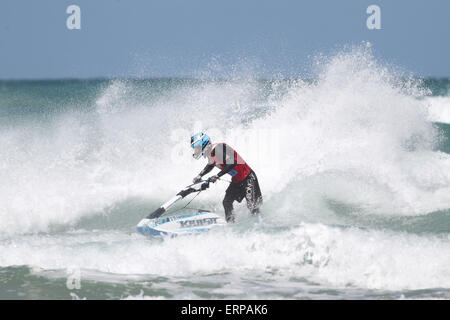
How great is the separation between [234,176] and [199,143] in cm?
88

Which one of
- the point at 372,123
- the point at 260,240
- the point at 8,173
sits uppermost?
the point at 372,123

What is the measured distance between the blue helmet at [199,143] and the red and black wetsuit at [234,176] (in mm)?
145

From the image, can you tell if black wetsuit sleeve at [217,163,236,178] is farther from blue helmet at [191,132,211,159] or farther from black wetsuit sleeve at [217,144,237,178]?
blue helmet at [191,132,211,159]

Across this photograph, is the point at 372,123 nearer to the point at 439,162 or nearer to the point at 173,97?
the point at 439,162

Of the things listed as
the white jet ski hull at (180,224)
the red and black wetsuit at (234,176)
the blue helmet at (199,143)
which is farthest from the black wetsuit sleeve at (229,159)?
the white jet ski hull at (180,224)

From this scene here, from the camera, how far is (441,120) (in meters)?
→ 33.9

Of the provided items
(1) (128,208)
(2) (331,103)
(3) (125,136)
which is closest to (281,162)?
(2) (331,103)

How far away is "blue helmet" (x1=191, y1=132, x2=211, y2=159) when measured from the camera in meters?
9.03

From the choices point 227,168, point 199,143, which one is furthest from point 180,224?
point 199,143

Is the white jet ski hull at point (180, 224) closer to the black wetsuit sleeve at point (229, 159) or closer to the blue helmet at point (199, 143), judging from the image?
the black wetsuit sleeve at point (229, 159)

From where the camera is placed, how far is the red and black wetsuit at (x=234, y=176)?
30.2 feet
